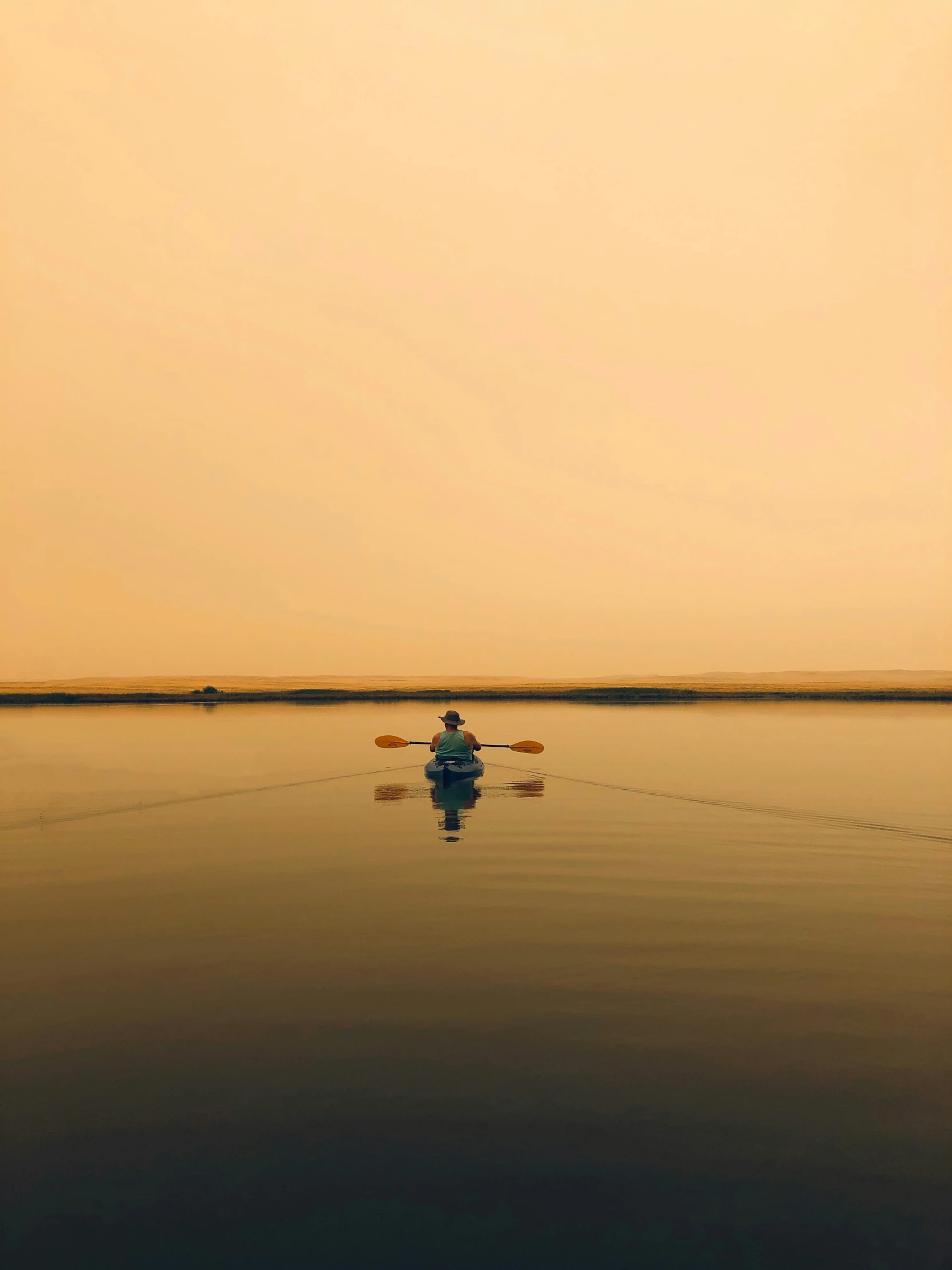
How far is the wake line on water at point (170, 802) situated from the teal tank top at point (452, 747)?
7.86m

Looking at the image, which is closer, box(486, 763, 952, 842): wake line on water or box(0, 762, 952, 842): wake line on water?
box(486, 763, 952, 842): wake line on water

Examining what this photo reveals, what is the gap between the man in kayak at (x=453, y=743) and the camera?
34.1m

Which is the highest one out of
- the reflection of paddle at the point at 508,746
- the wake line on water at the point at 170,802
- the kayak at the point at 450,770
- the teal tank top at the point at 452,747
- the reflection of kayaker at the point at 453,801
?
the teal tank top at the point at 452,747

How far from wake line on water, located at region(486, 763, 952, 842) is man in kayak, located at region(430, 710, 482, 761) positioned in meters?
6.43

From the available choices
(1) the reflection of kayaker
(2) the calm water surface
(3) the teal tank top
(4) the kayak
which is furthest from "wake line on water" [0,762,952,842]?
(3) the teal tank top

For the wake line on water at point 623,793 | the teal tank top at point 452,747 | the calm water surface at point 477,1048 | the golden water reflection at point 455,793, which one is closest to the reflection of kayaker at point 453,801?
the golden water reflection at point 455,793

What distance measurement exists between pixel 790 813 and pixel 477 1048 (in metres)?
23.3

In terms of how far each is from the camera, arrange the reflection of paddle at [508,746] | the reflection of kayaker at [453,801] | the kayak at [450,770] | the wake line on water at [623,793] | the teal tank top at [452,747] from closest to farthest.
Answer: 1. the wake line on water at [623,793]
2. the reflection of kayaker at [453,801]
3. the kayak at [450,770]
4. the teal tank top at [452,747]
5. the reflection of paddle at [508,746]

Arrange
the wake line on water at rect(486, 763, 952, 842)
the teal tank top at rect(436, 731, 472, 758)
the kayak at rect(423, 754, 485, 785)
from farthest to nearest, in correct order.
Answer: the teal tank top at rect(436, 731, 472, 758)
the kayak at rect(423, 754, 485, 785)
the wake line on water at rect(486, 763, 952, 842)

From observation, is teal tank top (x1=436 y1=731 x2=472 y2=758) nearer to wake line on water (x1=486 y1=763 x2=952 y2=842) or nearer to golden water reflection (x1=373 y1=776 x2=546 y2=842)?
golden water reflection (x1=373 y1=776 x2=546 y2=842)

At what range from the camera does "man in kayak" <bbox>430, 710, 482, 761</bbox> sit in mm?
34094

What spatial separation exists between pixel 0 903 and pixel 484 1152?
1480 centimetres

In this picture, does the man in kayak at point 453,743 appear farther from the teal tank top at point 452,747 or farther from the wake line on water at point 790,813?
the wake line on water at point 790,813

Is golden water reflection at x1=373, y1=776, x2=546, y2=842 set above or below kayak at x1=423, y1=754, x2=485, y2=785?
below
